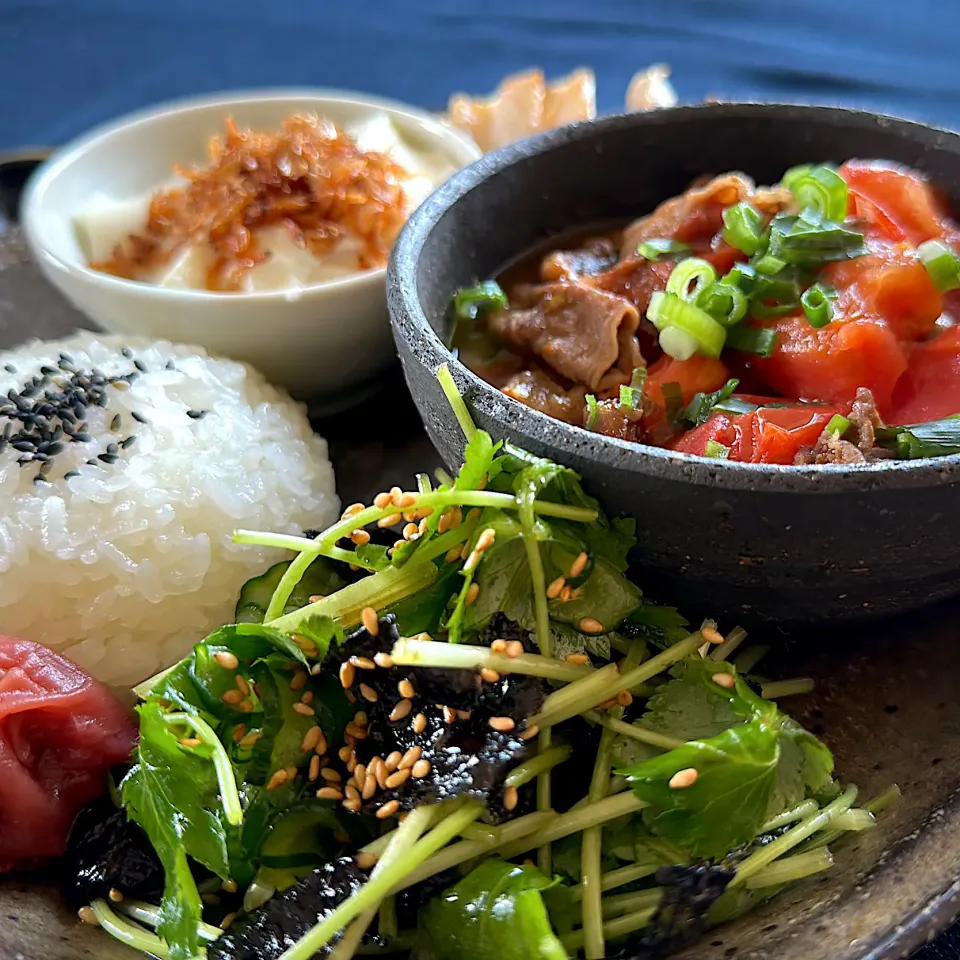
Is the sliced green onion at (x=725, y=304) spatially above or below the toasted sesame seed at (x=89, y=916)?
above

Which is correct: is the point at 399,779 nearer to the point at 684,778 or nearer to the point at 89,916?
the point at 684,778

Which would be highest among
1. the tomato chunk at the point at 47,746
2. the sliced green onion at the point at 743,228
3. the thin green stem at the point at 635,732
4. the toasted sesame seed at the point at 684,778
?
the sliced green onion at the point at 743,228

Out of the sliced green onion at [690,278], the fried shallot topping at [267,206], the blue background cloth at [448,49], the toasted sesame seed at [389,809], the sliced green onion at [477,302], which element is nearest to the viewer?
the toasted sesame seed at [389,809]

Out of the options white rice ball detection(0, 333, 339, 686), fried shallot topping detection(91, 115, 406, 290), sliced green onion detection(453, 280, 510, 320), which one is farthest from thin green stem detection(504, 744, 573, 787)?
fried shallot topping detection(91, 115, 406, 290)

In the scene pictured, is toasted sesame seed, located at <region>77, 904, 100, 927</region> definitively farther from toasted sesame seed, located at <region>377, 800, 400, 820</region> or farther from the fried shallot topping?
the fried shallot topping

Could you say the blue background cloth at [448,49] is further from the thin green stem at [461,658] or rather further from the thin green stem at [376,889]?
the thin green stem at [376,889]

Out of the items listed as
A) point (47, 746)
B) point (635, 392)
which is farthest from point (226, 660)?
point (635, 392)

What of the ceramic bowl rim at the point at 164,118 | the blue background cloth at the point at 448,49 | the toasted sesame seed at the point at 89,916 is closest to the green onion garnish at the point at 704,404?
the ceramic bowl rim at the point at 164,118
